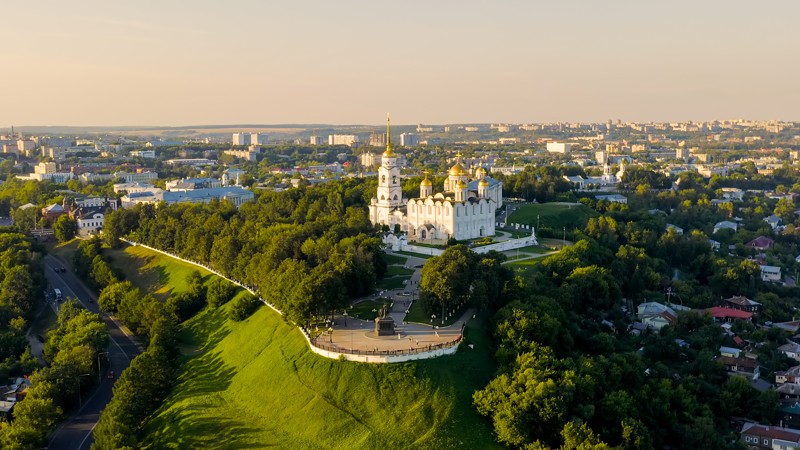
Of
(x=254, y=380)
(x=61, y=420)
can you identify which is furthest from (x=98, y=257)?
(x=254, y=380)

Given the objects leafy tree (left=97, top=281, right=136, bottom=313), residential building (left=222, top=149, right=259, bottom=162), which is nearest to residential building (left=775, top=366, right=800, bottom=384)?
leafy tree (left=97, top=281, right=136, bottom=313)

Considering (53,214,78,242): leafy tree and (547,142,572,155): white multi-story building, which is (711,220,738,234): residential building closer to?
(53,214,78,242): leafy tree

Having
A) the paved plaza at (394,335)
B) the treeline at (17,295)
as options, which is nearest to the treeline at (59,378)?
the treeline at (17,295)

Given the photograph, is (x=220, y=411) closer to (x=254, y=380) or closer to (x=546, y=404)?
(x=254, y=380)

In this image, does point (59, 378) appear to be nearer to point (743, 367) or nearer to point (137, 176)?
point (743, 367)

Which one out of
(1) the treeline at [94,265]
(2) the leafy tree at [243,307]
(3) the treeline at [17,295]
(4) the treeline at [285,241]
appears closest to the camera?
(4) the treeline at [285,241]

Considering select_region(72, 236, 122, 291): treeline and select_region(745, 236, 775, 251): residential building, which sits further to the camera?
select_region(745, 236, 775, 251): residential building

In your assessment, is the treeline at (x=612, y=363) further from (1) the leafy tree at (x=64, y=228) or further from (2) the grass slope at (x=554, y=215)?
(1) the leafy tree at (x=64, y=228)
